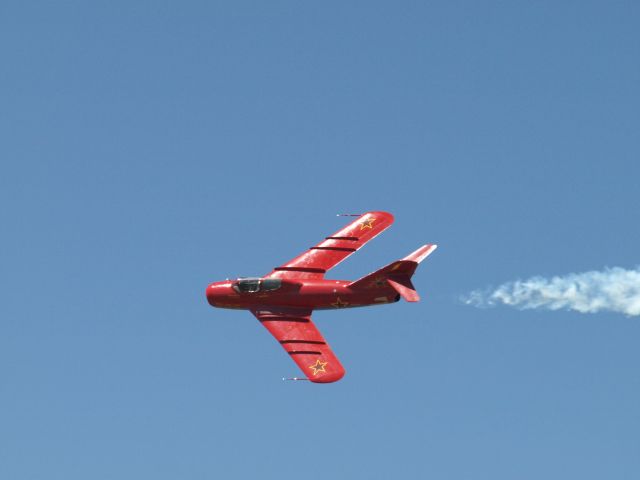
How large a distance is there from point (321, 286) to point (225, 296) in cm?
619

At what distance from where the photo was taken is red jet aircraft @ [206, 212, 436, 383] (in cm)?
8900

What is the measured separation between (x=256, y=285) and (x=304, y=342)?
5082mm

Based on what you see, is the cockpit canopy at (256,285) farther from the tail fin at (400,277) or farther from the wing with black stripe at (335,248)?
the tail fin at (400,277)

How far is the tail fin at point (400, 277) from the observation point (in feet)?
292

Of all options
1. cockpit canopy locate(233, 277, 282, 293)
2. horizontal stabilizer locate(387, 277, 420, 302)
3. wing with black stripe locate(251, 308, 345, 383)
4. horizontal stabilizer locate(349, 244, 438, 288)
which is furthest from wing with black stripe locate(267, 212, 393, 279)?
horizontal stabilizer locate(387, 277, 420, 302)

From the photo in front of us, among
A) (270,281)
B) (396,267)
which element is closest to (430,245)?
(396,267)

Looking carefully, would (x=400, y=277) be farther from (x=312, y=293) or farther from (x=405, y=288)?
(x=312, y=293)

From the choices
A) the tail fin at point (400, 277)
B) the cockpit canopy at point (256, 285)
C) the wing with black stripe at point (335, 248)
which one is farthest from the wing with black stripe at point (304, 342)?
the tail fin at point (400, 277)

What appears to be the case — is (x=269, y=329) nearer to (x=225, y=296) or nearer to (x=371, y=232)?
(x=225, y=296)

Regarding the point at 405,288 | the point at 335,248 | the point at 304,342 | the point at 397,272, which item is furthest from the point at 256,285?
the point at 405,288

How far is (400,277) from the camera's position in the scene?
294 ft

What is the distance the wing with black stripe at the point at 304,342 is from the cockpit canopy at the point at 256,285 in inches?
51.2

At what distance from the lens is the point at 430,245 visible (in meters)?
91.9

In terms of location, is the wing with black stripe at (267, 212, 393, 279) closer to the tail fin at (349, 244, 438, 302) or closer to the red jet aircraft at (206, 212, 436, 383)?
the red jet aircraft at (206, 212, 436, 383)
